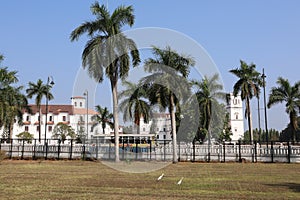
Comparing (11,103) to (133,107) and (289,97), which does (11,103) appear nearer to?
(133,107)

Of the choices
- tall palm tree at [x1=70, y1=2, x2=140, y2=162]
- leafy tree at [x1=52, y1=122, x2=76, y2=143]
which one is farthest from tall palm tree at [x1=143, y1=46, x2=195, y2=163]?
leafy tree at [x1=52, y1=122, x2=76, y2=143]

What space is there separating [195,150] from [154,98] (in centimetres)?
544

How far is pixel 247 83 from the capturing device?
3575 cm

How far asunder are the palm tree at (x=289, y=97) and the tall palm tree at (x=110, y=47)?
59.9 feet

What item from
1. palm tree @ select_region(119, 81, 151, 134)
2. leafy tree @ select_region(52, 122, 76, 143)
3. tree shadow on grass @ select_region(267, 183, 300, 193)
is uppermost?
palm tree @ select_region(119, 81, 151, 134)

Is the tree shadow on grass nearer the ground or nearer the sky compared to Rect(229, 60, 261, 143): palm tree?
nearer the ground

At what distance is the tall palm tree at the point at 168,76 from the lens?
24.8 metres

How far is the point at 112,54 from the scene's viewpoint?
24828mm

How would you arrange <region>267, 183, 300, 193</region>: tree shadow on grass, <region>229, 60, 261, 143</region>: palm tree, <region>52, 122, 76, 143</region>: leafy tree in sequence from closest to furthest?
<region>267, 183, 300, 193</region>: tree shadow on grass, <region>229, 60, 261, 143</region>: palm tree, <region>52, 122, 76, 143</region>: leafy tree

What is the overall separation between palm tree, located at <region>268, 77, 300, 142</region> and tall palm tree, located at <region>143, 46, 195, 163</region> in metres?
15.6

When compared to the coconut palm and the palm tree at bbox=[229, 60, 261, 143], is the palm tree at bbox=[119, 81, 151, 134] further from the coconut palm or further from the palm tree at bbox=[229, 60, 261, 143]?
the coconut palm

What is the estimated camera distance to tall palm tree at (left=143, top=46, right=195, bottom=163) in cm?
2481

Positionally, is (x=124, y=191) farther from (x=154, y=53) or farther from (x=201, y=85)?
(x=201, y=85)

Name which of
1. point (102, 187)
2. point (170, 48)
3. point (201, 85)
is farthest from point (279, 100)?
point (102, 187)
